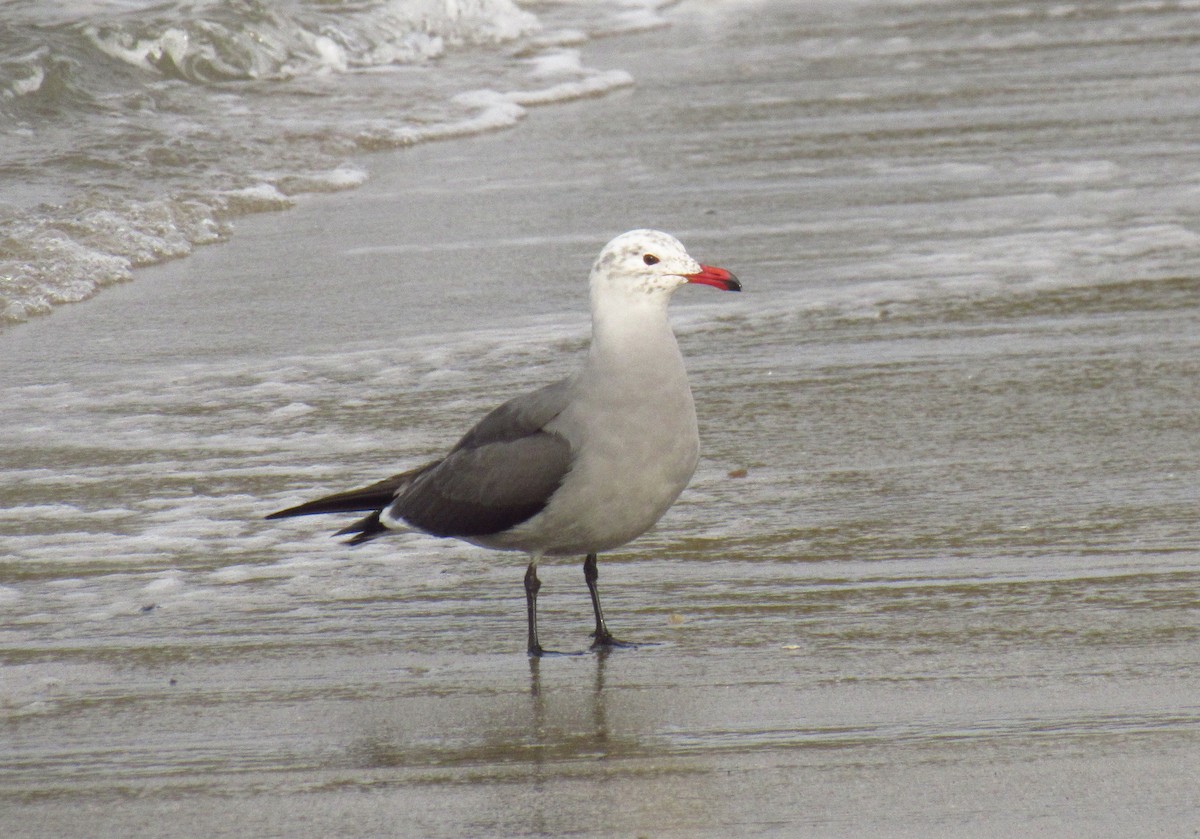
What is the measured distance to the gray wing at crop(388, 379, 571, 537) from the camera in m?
3.86

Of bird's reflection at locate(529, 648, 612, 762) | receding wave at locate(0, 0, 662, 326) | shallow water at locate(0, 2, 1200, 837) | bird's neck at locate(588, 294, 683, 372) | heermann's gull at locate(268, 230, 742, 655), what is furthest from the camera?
receding wave at locate(0, 0, 662, 326)

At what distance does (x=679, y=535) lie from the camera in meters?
4.49

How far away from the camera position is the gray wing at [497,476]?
3855mm

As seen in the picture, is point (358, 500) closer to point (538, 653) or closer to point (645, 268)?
point (538, 653)

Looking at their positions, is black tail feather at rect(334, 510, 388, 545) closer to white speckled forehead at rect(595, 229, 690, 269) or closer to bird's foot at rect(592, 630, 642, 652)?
bird's foot at rect(592, 630, 642, 652)

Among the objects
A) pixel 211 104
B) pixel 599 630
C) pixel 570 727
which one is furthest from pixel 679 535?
pixel 211 104

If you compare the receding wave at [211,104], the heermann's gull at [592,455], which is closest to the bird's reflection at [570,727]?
the heermann's gull at [592,455]

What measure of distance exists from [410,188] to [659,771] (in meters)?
6.57

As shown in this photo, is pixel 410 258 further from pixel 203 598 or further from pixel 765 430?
pixel 203 598

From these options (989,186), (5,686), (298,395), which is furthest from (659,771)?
(989,186)

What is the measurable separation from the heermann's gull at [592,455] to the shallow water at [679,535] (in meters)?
0.23

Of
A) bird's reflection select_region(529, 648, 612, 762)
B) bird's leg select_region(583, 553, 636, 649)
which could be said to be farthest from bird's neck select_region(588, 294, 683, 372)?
bird's reflection select_region(529, 648, 612, 762)

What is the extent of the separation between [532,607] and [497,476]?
29 centimetres

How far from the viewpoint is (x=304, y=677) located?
370 centimetres
